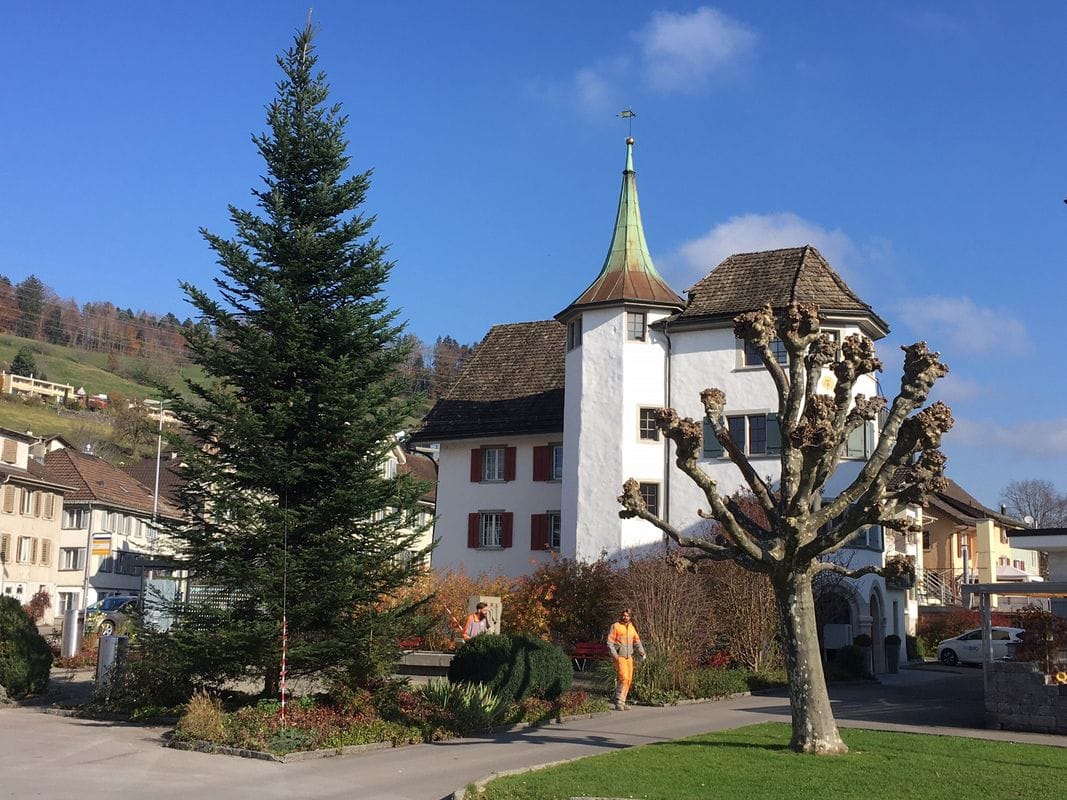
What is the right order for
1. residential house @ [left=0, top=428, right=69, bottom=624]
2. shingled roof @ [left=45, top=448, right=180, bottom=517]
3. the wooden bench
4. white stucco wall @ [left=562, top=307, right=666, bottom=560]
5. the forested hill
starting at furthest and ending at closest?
the forested hill < shingled roof @ [left=45, top=448, right=180, bottom=517] < residential house @ [left=0, top=428, right=69, bottom=624] < white stucco wall @ [left=562, top=307, right=666, bottom=560] < the wooden bench

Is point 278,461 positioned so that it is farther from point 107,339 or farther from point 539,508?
point 107,339

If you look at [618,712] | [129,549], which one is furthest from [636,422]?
[129,549]

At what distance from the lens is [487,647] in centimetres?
1945

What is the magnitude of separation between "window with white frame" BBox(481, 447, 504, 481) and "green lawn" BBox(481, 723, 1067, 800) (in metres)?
26.6

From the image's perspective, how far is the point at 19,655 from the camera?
71.3ft

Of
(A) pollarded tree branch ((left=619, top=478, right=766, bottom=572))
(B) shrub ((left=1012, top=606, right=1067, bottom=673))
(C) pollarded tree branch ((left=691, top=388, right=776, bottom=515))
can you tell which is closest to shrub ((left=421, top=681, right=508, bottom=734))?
(A) pollarded tree branch ((left=619, top=478, right=766, bottom=572))

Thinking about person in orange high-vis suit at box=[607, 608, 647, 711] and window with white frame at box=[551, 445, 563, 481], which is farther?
window with white frame at box=[551, 445, 563, 481]

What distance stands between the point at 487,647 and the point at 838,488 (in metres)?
18.7

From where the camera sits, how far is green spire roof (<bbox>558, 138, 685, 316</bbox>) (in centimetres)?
3831

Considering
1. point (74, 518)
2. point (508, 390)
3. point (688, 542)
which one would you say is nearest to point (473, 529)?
point (508, 390)

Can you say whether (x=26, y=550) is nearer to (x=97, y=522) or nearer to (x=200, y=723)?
(x=97, y=522)

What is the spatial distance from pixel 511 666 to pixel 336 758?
4.31 m

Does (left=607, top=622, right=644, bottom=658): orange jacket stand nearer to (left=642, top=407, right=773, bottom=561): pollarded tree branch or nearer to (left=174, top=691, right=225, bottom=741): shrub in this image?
(left=642, top=407, right=773, bottom=561): pollarded tree branch

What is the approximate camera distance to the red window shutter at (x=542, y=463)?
41.5m
